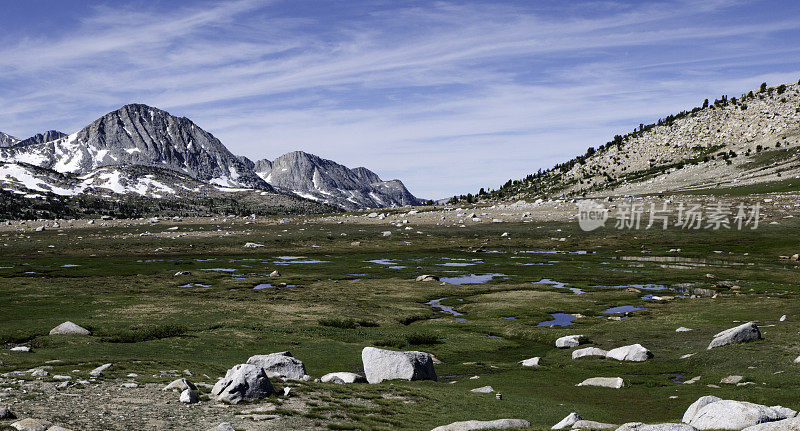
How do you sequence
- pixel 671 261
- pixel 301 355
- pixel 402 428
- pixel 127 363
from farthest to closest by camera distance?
1. pixel 671 261
2. pixel 301 355
3. pixel 127 363
4. pixel 402 428

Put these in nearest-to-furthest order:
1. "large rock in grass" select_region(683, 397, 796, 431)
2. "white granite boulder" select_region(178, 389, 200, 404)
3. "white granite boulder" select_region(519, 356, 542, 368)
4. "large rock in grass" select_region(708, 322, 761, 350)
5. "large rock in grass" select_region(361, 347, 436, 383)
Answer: "large rock in grass" select_region(683, 397, 796, 431) < "white granite boulder" select_region(178, 389, 200, 404) < "large rock in grass" select_region(361, 347, 436, 383) < "large rock in grass" select_region(708, 322, 761, 350) < "white granite boulder" select_region(519, 356, 542, 368)

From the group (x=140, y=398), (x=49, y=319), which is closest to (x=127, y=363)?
(x=140, y=398)

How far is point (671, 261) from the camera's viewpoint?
98500 millimetres

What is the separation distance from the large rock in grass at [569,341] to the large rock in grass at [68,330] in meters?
38.1

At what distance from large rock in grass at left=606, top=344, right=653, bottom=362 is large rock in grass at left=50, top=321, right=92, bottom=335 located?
4077cm

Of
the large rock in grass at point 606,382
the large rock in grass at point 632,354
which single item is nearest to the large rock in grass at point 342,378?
the large rock in grass at point 606,382

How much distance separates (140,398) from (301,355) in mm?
17521

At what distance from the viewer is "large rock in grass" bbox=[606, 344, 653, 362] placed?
38.0m

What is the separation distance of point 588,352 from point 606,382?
361 inches

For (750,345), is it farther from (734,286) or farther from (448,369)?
(734,286)

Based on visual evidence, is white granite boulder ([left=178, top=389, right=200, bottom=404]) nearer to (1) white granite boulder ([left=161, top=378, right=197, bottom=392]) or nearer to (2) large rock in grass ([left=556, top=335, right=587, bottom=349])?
(1) white granite boulder ([left=161, top=378, right=197, bottom=392])

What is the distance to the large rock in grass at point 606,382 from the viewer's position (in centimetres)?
3134

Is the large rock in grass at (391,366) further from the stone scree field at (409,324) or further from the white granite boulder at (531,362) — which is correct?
the white granite boulder at (531,362)

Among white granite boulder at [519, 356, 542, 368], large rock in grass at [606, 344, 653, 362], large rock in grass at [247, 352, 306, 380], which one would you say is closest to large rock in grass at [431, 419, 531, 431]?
large rock in grass at [247, 352, 306, 380]
